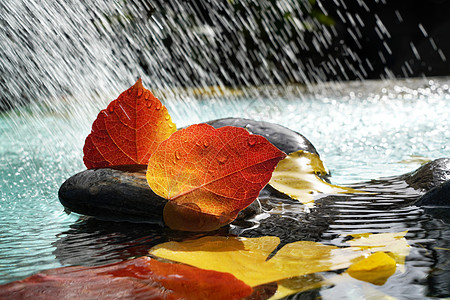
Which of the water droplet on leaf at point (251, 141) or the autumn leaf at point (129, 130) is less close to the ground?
the autumn leaf at point (129, 130)

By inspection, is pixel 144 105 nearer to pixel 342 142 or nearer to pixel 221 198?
pixel 221 198

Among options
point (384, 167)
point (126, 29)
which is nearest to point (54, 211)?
point (384, 167)

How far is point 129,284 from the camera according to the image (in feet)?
3.05

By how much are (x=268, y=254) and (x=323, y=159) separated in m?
1.46

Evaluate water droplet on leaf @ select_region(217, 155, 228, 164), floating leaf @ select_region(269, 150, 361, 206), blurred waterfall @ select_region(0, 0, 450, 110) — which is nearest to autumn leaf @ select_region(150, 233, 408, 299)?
water droplet on leaf @ select_region(217, 155, 228, 164)

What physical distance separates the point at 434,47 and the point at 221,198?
917 centimetres

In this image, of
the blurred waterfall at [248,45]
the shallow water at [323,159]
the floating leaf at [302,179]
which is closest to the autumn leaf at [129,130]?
the shallow water at [323,159]

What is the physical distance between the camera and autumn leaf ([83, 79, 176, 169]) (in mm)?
1414

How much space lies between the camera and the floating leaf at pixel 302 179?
163 centimetres

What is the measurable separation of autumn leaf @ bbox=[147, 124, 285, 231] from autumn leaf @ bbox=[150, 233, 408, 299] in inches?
3.3

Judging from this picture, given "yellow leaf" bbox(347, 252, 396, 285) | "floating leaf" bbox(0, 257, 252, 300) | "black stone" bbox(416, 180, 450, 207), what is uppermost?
"floating leaf" bbox(0, 257, 252, 300)

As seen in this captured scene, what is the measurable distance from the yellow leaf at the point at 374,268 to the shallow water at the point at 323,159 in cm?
3

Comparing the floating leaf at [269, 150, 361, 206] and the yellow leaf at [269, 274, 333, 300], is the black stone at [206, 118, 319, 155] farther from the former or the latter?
the yellow leaf at [269, 274, 333, 300]

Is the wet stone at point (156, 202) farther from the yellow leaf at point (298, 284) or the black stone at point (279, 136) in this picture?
the black stone at point (279, 136)
